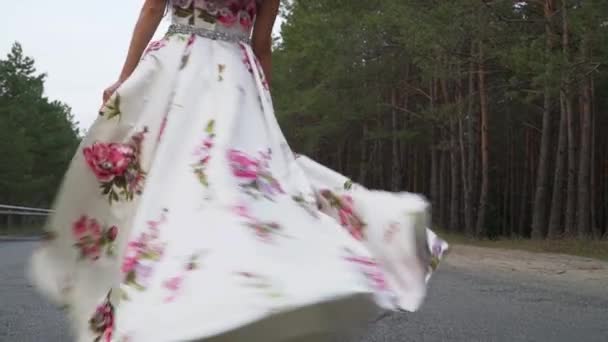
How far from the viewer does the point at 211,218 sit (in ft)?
8.27

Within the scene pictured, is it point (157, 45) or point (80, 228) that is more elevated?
point (157, 45)

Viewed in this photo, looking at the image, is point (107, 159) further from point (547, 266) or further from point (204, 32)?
point (547, 266)

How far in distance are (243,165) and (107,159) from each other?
0.60 metres

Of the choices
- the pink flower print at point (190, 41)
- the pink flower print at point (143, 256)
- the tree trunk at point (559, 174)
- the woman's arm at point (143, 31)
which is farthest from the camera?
the tree trunk at point (559, 174)

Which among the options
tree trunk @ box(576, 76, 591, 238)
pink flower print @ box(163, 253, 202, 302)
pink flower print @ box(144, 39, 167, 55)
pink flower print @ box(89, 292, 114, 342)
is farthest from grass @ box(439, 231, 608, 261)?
pink flower print @ box(163, 253, 202, 302)

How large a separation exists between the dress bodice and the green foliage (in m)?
50.2

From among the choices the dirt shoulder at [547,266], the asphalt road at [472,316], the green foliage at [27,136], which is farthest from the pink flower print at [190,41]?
the green foliage at [27,136]

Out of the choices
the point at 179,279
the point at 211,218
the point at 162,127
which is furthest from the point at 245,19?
the point at 179,279

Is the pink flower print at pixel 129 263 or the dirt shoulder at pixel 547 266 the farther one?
the dirt shoulder at pixel 547 266

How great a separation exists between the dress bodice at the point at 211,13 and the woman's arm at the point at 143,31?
9 centimetres

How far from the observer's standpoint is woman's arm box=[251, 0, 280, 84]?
3.45 meters

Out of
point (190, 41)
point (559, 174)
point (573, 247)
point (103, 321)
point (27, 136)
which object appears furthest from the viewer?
point (27, 136)

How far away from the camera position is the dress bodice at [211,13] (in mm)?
3297

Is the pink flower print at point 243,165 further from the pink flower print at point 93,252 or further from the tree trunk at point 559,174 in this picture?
the tree trunk at point 559,174
